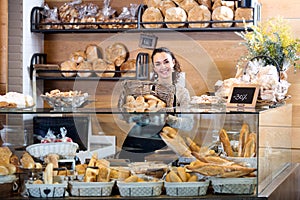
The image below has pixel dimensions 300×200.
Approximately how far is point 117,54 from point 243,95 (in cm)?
204

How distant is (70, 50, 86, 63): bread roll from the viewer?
15.2 ft

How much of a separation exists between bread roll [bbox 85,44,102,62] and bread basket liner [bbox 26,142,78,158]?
2278 mm

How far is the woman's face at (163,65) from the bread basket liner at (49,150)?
5.83 ft

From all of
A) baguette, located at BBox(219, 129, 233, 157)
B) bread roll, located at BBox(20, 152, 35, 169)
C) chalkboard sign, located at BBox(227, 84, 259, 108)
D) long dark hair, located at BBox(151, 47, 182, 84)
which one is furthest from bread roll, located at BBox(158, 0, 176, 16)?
bread roll, located at BBox(20, 152, 35, 169)

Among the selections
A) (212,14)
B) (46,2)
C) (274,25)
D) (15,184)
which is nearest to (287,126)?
(274,25)

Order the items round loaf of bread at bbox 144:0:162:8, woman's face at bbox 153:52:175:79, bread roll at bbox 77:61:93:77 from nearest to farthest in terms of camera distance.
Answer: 1. woman's face at bbox 153:52:175:79
2. round loaf of bread at bbox 144:0:162:8
3. bread roll at bbox 77:61:93:77

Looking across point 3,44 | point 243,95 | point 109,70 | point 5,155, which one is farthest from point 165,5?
point 5,155

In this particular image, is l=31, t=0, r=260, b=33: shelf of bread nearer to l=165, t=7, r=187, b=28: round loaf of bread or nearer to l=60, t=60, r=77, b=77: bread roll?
l=165, t=7, r=187, b=28: round loaf of bread

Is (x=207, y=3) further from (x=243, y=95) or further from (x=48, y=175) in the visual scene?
(x=48, y=175)

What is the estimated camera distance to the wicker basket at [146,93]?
233cm

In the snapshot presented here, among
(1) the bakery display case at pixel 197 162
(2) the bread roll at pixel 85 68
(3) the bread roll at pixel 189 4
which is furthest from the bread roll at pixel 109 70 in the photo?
(1) the bakery display case at pixel 197 162

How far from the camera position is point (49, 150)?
2.37 metres

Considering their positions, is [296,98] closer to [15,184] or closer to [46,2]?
[46,2]

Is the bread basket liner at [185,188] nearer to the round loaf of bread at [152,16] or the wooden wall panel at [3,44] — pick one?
the round loaf of bread at [152,16]
